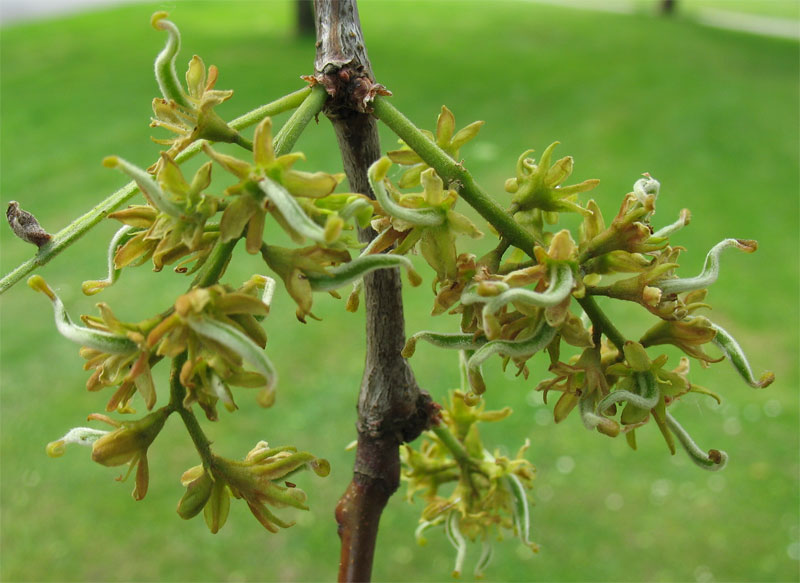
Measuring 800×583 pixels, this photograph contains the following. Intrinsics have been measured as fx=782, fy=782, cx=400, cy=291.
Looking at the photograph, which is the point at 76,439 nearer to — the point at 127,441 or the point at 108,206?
the point at 127,441

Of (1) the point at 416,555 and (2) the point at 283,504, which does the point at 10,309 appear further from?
(2) the point at 283,504

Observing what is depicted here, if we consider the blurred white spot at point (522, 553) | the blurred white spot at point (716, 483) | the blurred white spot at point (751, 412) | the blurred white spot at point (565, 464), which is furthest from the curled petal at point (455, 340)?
the blurred white spot at point (751, 412)

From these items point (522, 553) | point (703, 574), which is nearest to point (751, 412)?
point (703, 574)

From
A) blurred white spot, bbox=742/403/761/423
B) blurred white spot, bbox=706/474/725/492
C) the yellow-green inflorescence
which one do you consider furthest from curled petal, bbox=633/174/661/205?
blurred white spot, bbox=742/403/761/423

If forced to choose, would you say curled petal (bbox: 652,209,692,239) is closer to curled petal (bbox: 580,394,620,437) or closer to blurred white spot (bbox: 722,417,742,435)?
curled petal (bbox: 580,394,620,437)

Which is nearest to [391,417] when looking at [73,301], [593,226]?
[593,226]

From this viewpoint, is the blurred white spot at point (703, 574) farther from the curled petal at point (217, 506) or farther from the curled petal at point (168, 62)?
the curled petal at point (168, 62)
